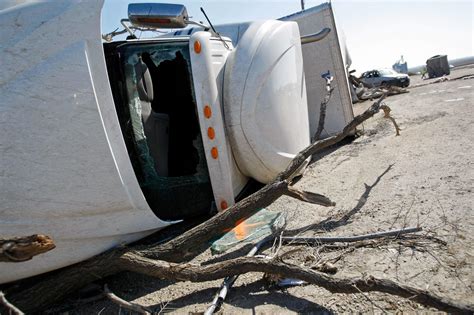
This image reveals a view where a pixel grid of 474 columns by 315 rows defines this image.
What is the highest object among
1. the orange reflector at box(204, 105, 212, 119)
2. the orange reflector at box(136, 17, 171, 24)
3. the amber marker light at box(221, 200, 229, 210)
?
the orange reflector at box(136, 17, 171, 24)

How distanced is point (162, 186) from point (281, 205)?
52.2 inches

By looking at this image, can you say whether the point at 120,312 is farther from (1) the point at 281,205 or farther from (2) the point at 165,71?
(2) the point at 165,71

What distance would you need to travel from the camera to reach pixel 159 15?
122 inches

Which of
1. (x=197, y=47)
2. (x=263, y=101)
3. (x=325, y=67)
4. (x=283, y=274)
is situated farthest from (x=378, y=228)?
(x=325, y=67)

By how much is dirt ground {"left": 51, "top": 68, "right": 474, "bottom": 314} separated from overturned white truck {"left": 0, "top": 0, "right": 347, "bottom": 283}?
0.54m

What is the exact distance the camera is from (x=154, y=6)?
A: 124 inches

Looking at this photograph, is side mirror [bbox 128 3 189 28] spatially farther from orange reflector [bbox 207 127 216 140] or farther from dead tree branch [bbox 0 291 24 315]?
dead tree branch [bbox 0 291 24 315]

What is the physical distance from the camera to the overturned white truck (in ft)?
7.06

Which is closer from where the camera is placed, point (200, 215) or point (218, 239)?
point (218, 239)

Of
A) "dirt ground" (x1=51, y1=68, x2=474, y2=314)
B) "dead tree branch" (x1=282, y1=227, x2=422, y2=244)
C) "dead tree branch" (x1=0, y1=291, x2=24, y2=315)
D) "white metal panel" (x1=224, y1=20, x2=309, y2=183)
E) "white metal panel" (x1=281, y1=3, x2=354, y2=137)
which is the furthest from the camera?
"white metal panel" (x1=281, y1=3, x2=354, y2=137)

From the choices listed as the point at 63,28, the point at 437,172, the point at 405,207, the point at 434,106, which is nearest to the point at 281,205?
the point at 405,207

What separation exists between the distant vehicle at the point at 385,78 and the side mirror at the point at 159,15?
53.2 ft

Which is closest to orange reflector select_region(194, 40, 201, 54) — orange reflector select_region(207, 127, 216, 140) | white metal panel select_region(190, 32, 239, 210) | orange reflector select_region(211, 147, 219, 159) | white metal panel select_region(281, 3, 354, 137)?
white metal panel select_region(190, 32, 239, 210)

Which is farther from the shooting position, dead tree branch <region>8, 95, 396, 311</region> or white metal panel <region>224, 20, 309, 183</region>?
white metal panel <region>224, 20, 309, 183</region>
